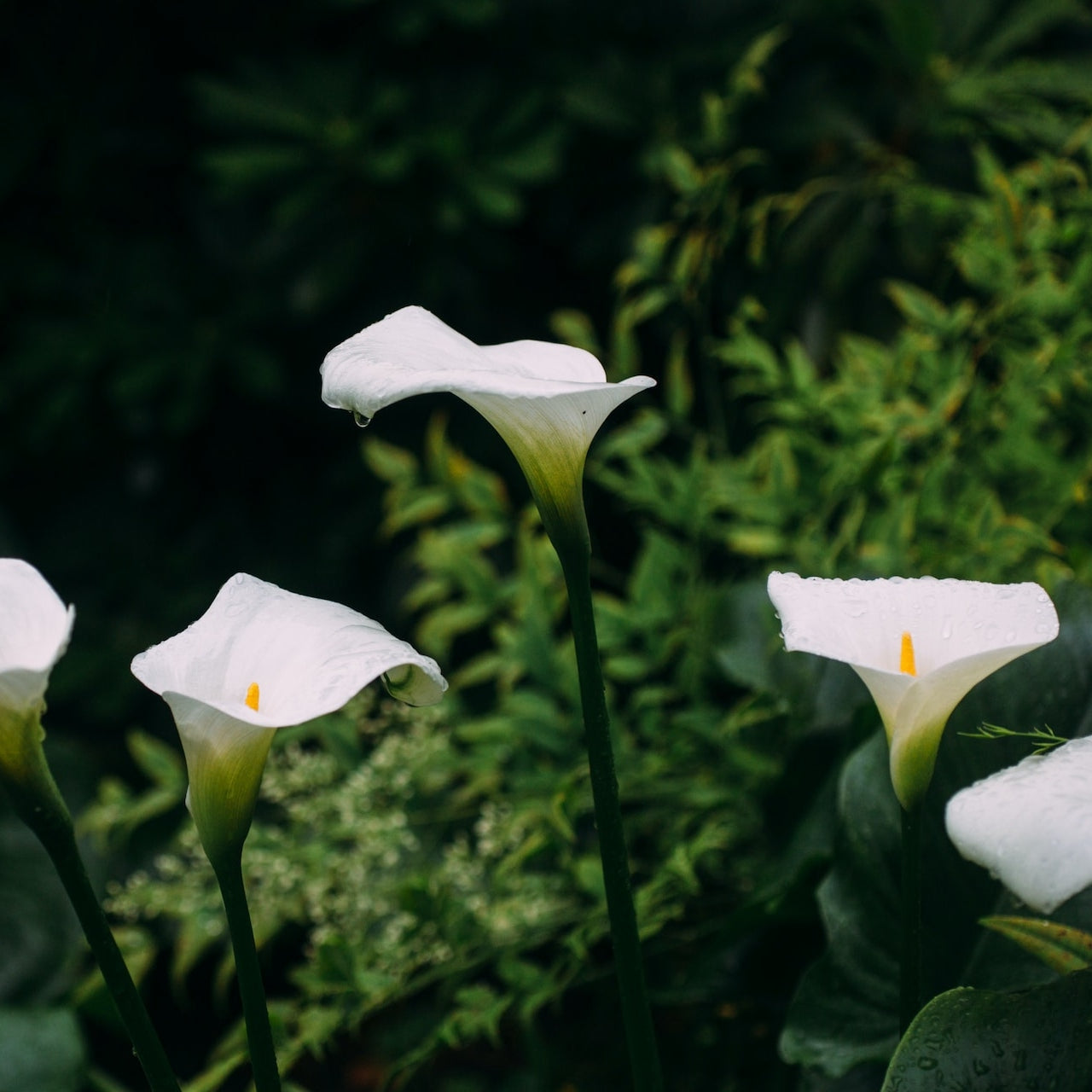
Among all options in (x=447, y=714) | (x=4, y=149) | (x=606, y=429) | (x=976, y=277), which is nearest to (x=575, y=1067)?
(x=447, y=714)

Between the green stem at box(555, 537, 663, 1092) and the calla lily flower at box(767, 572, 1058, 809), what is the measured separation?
0.06m

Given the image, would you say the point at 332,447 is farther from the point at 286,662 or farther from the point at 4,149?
the point at 286,662

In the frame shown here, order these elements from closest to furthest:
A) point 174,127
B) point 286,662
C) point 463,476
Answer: point 286,662 → point 463,476 → point 174,127

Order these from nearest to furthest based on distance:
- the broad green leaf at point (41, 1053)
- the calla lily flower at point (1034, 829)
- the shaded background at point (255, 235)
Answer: the calla lily flower at point (1034, 829), the broad green leaf at point (41, 1053), the shaded background at point (255, 235)

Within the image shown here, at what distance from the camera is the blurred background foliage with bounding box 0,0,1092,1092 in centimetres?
65

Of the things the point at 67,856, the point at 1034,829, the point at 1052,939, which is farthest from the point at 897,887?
the point at 67,856

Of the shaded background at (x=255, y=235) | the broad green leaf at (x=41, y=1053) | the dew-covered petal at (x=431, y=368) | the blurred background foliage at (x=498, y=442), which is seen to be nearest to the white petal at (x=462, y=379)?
the dew-covered petal at (x=431, y=368)

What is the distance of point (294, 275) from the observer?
1.20 meters

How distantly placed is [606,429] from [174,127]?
58 centimetres

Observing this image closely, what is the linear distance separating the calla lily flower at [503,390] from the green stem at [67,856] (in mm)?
122

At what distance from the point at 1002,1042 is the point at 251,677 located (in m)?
0.25

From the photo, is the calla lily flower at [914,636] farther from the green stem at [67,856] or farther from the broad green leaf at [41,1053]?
the broad green leaf at [41,1053]

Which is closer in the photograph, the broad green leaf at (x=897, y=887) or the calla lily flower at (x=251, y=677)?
the calla lily flower at (x=251, y=677)

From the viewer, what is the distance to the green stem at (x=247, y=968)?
0.32m
